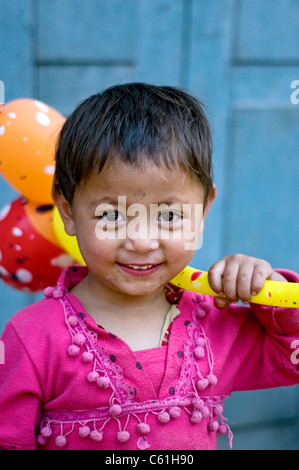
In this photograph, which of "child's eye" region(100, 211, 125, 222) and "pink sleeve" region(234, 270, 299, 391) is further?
"pink sleeve" region(234, 270, 299, 391)

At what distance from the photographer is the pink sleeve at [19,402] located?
92 centimetres

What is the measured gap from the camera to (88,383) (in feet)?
3.06

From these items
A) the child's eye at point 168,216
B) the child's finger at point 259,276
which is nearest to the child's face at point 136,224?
the child's eye at point 168,216

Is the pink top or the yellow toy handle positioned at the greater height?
the yellow toy handle

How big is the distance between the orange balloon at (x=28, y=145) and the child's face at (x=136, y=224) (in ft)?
0.73

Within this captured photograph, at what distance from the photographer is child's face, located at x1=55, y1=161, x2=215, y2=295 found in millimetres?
885

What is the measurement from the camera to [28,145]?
114 centimetres

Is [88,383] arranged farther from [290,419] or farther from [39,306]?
[290,419]

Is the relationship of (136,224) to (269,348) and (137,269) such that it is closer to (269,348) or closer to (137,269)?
(137,269)

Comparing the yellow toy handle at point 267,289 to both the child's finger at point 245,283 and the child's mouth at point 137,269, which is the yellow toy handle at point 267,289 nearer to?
the child's finger at point 245,283

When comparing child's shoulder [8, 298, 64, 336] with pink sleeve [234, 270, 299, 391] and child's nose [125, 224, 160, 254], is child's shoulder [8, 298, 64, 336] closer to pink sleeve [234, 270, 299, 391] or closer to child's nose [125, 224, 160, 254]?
child's nose [125, 224, 160, 254]

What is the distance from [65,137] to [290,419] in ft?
4.00

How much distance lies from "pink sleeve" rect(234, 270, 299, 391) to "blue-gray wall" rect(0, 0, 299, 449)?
0.60 meters

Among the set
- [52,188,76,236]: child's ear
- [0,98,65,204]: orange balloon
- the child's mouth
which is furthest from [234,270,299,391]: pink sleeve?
[0,98,65,204]: orange balloon
